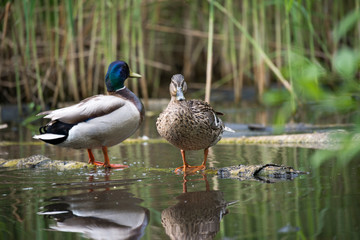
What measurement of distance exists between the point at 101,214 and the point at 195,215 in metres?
0.50

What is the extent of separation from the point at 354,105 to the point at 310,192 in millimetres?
1530

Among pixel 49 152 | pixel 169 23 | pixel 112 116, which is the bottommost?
pixel 49 152

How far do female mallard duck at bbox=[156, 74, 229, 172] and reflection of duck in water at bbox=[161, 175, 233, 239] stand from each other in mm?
1078

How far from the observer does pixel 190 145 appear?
15.1ft

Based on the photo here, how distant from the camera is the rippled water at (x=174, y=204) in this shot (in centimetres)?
252

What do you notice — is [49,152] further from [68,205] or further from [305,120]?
[305,120]

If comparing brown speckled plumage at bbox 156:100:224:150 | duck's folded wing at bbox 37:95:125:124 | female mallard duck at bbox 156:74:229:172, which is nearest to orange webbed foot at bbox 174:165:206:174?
female mallard duck at bbox 156:74:229:172

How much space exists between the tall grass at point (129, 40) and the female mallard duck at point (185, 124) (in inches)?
107

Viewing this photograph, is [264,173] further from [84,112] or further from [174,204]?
[84,112]

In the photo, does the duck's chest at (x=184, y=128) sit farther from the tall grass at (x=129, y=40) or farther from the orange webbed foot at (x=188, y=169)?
the tall grass at (x=129, y=40)

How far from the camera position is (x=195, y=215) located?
284 cm

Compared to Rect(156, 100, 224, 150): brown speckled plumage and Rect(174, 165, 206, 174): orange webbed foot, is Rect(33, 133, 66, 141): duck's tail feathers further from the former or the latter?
Rect(174, 165, 206, 174): orange webbed foot

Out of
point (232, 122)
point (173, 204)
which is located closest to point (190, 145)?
point (173, 204)

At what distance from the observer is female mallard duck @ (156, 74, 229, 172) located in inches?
177
